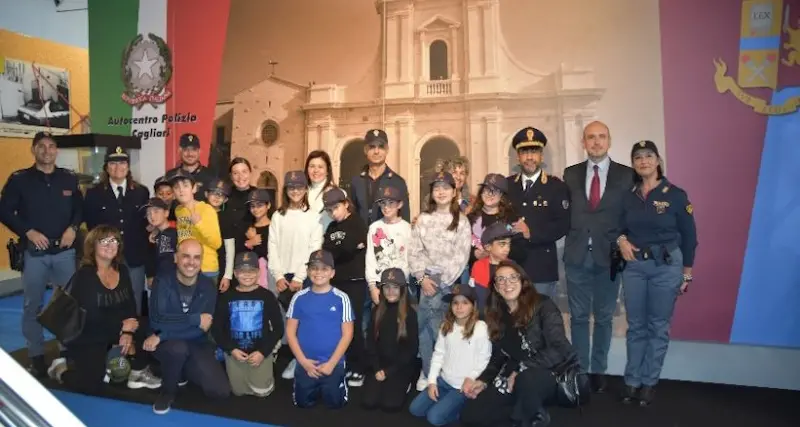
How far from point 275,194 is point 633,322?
312cm

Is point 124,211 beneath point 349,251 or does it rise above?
above

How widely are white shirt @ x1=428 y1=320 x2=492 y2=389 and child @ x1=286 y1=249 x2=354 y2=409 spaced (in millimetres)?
604

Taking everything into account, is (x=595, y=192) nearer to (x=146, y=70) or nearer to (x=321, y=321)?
(x=321, y=321)

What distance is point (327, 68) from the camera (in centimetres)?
459

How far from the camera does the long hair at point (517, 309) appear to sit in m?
2.99

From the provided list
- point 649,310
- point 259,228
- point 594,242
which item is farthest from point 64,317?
point 649,310

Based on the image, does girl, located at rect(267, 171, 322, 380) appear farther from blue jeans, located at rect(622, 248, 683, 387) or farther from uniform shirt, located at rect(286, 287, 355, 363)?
blue jeans, located at rect(622, 248, 683, 387)

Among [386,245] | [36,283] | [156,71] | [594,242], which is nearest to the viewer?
[594,242]

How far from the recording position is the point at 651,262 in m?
3.18

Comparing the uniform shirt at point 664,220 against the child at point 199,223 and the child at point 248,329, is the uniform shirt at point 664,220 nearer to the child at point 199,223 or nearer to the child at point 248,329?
the child at point 248,329

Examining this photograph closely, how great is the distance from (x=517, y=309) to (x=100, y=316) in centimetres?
277

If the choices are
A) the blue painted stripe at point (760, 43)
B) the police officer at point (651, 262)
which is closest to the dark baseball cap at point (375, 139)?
the police officer at point (651, 262)

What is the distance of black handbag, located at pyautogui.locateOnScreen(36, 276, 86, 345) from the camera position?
342 centimetres

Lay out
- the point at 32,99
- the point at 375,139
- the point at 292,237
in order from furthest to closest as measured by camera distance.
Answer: the point at 32,99 < the point at 375,139 < the point at 292,237
